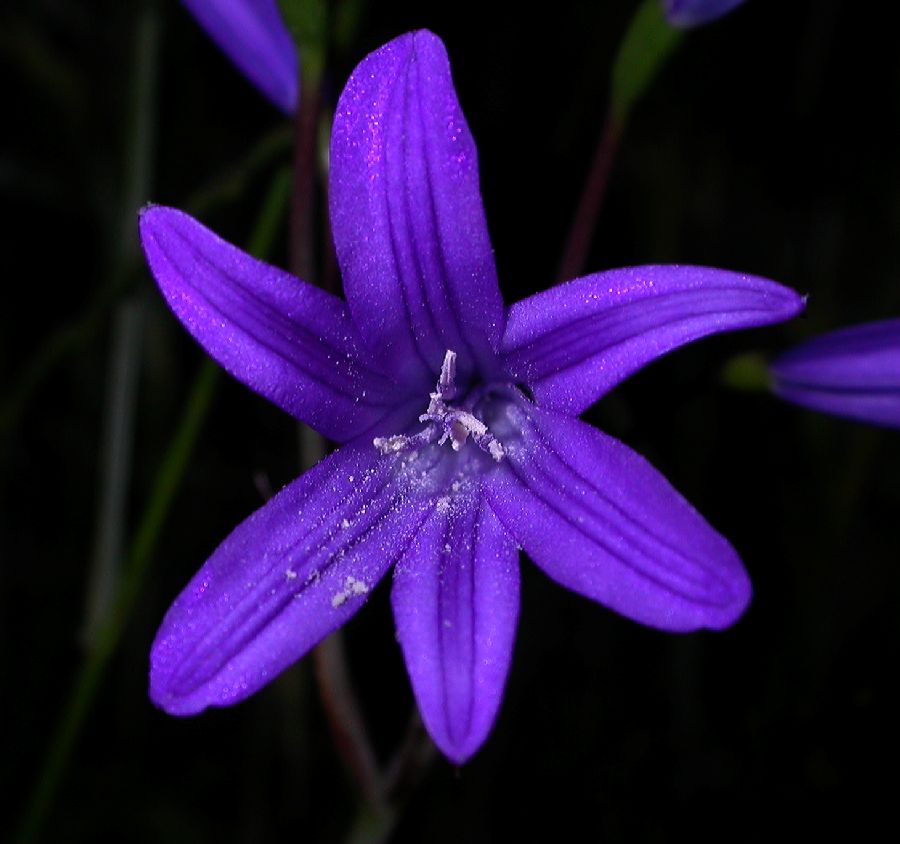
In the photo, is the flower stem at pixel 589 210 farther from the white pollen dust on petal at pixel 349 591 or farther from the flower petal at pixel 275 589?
the white pollen dust on petal at pixel 349 591

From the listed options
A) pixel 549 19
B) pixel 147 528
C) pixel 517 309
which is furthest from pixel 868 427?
pixel 147 528

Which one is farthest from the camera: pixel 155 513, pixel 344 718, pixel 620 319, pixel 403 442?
pixel 155 513

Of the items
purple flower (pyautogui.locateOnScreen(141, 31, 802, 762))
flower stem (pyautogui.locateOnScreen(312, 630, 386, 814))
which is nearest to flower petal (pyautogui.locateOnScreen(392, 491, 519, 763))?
purple flower (pyautogui.locateOnScreen(141, 31, 802, 762))

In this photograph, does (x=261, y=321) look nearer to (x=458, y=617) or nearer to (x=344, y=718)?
(x=458, y=617)

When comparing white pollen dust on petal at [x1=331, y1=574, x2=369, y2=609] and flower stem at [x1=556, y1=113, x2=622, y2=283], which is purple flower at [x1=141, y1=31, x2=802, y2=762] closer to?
white pollen dust on petal at [x1=331, y1=574, x2=369, y2=609]

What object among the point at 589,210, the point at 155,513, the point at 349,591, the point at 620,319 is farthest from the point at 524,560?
the point at 620,319

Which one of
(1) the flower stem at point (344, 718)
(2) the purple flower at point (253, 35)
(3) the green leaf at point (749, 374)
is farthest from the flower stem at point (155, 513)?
(3) the green leaf at point (749, 374)

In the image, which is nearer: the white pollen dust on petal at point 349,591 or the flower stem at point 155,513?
the white pollen dust on petal at point 349,591
